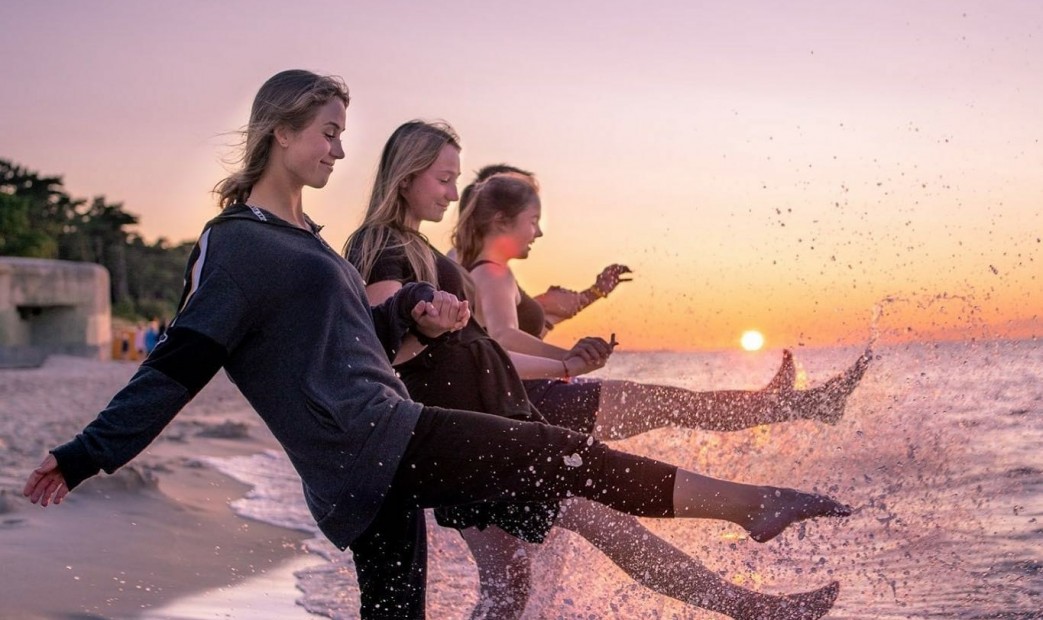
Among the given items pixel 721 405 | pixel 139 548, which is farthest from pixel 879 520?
pixel 139 548

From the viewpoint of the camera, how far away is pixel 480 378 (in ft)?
12.1

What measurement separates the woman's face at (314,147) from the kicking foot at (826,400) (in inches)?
109

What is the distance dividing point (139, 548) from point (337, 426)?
333cm

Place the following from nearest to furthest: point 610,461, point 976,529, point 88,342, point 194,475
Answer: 1. point 610,461
2. point 976,529
3. point 194,475
4. point 88,342

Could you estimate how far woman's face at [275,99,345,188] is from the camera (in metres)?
3.15

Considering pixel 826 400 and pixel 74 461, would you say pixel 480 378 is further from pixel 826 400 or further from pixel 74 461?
pixel 826 400

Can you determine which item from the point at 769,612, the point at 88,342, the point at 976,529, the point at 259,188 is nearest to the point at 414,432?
the point at 259,188

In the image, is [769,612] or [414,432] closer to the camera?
[414,432]

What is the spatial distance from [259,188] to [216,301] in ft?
1.44

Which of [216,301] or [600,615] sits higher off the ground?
[216,301]

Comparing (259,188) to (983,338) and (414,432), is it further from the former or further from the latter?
(983,338)

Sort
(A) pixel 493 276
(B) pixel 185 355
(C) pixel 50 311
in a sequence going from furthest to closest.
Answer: (C) pixel 50 311, (A) pixel 493 276, (B) pixel 185 355

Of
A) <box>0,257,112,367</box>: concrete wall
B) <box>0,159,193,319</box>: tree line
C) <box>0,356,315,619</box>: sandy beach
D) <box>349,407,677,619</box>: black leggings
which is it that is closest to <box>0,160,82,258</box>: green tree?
<box>0,159,193,319</box>: tree line

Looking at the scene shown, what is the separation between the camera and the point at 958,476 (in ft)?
18.9
